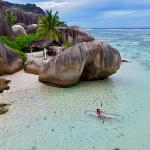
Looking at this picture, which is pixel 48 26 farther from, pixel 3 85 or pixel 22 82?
pixel 3 85

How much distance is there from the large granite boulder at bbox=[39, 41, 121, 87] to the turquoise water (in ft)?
2.28

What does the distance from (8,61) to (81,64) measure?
241 inches

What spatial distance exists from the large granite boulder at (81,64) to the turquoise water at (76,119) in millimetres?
696

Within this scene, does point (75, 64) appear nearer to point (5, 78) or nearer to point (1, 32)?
point (5, 78)

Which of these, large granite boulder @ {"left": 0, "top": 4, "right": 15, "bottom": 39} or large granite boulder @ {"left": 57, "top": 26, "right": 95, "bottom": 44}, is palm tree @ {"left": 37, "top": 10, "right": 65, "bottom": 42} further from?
large granite boulder @ {"left": 57, "top": 26, "right": 95, "bottom": 44}

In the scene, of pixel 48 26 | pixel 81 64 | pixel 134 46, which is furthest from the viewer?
pixel 134 46

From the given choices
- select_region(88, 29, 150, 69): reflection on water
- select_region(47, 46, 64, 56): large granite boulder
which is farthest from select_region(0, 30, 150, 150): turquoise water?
select_region(88, 29, 150, 69): reflection on water

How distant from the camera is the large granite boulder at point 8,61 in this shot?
22.0 metres

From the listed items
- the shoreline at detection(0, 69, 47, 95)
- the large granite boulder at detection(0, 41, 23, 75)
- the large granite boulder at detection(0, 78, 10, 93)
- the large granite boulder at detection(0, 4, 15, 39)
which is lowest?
the shoreline at detection(0, 69, 47, 95)

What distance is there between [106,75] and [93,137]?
32.0 feet

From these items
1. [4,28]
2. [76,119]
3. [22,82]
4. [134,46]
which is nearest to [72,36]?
[4,28]

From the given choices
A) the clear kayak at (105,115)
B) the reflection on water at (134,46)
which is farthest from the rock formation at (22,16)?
the clear kayak at (105,115)

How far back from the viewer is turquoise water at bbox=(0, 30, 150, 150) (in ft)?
38.8

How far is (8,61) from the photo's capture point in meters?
22.5
